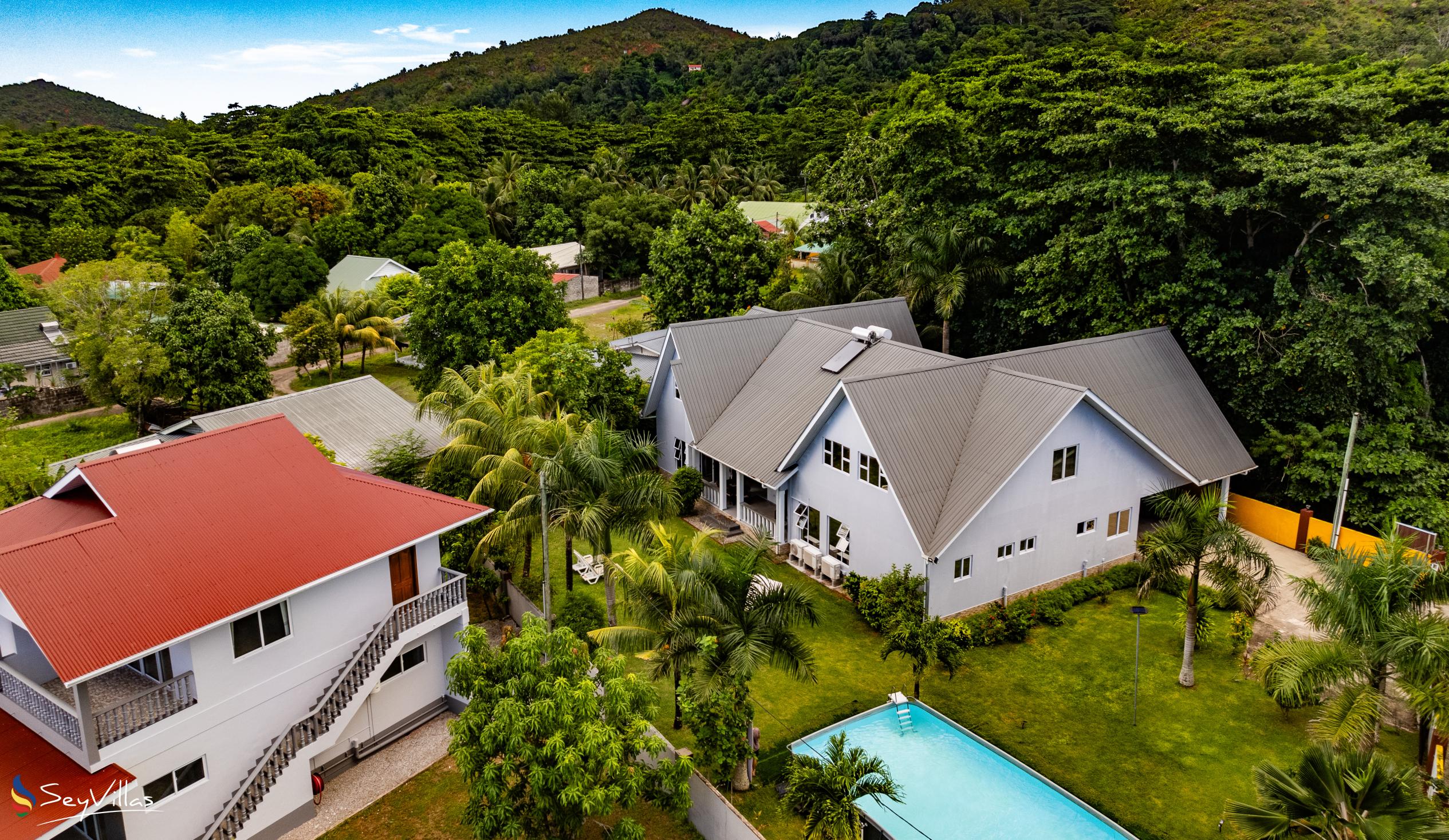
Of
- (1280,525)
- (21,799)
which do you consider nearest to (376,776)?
(21,799)

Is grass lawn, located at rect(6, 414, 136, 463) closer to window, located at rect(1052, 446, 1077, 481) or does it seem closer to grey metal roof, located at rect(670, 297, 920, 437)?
grey metal roof, located at rect(670, 297, 920, 437)

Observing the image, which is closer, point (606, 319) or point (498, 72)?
point (606, 319)

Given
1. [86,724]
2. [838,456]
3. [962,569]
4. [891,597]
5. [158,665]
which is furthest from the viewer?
[838,456]

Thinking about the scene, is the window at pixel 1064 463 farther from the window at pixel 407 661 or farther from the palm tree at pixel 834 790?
the window at pixel 407 661

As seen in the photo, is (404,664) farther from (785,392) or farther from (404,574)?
(785,392)

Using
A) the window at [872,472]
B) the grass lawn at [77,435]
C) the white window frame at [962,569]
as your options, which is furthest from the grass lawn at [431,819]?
the grass lawn at [77,435]

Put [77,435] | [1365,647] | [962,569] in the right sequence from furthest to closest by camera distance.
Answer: [77,435]
[962,569]
[1365,647]

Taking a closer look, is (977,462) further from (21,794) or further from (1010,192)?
(21,794)
